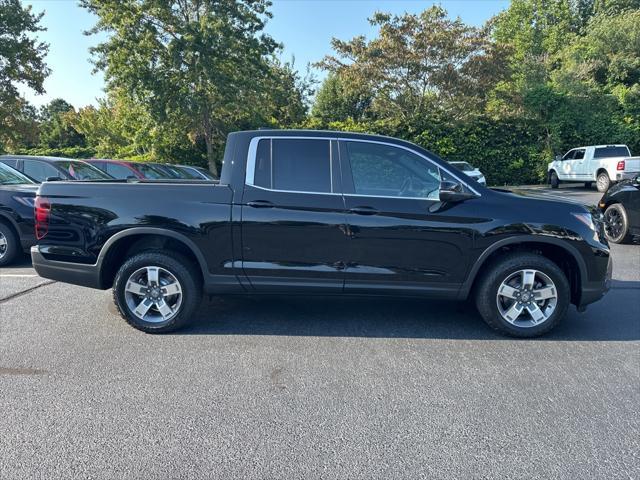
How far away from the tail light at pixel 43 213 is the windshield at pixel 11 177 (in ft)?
12.0

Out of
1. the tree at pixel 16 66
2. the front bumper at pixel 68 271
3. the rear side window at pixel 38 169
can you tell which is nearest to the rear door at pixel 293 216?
the front bumper at pixel 68 271

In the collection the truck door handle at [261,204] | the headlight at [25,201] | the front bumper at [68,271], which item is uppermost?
the truck door handle at [261,204]

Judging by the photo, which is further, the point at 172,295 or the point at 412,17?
the point at 412,17

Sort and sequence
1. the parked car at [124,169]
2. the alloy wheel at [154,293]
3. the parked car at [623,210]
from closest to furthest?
the alloy wheel at [154,293]
the parked car at [623,210]
the parked car at [124,169]

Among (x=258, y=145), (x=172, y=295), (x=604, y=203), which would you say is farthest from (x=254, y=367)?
(x=604, y=203)

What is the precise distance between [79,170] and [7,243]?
272 cm

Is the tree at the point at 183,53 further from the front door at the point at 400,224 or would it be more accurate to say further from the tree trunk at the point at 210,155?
the front door at the point at 400,224

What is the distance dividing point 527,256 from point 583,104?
22.7 meters

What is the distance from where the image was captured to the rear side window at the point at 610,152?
58.8 ft

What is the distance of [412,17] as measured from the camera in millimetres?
19969

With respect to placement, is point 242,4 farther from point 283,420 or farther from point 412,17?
point 283,420

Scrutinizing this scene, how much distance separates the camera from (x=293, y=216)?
3.99 meters

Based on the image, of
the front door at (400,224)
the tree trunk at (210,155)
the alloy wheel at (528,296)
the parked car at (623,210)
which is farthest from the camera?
the tree trunk at (210,155)

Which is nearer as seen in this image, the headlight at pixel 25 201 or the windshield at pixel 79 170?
the headlight at pixel 25 201
